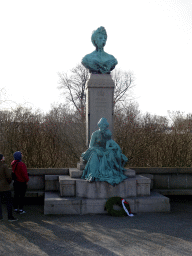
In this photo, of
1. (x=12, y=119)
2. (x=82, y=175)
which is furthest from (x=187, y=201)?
(x=12, y=119)

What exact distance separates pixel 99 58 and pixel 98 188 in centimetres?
434

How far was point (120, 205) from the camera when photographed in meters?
7.41

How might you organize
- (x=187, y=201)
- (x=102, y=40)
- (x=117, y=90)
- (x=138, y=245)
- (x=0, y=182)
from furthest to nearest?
1. (x=117, y=90)
2. (x=102, y=40)
3. (x=187, y=201)
4. (x=0, y=182)
5. (x=138, y=245)

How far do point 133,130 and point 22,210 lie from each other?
7506mm

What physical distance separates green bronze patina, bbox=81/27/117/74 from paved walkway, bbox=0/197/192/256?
4754 millimetres

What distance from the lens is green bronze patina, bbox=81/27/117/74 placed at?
9.73 meters

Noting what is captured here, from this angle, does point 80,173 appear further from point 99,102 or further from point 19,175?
point 99,102

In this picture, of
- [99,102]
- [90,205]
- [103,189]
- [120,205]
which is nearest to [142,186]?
[120,205]

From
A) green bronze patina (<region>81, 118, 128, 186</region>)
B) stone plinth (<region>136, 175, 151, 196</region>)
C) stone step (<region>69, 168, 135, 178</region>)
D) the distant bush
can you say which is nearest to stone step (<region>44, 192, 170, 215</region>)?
stone plinth (<region>136, 175, 151, 196</region>)

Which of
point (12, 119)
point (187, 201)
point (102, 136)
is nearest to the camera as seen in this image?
point (102, 136)

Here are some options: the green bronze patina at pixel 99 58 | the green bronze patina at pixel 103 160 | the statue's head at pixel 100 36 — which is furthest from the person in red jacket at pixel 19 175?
the statue's head at pixel 100 36

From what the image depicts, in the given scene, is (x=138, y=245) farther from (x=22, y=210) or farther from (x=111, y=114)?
(x=111, y=114)

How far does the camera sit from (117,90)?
1223 inches

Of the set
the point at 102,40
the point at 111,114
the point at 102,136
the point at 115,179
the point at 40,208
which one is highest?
the point at 102,40
